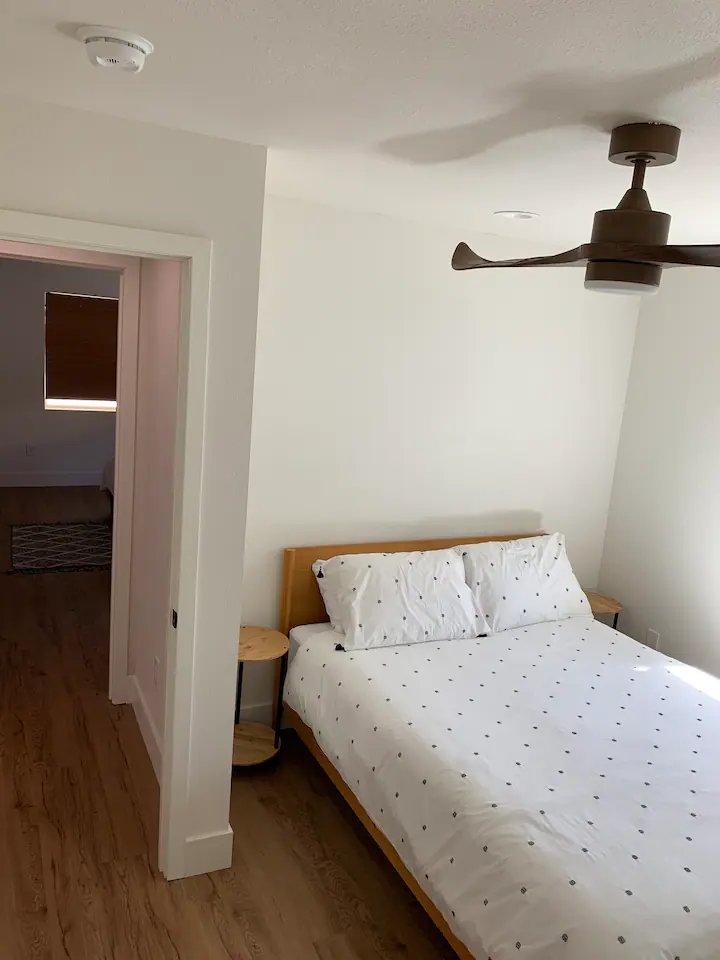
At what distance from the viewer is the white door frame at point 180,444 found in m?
2.09

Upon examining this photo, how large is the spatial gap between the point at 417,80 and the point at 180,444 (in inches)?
47.8

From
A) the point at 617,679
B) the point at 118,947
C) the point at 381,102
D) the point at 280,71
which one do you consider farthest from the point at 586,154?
the point at 118,947

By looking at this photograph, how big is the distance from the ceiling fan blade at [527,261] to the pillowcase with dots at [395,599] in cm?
142

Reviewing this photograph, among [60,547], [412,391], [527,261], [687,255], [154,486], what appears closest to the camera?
[687,255]

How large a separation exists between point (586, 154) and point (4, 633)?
389 centimetres

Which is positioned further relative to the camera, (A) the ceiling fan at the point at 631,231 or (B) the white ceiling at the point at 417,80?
(A) the ceiling fan at the point at 631,231

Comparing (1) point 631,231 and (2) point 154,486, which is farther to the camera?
(2) point 154,486

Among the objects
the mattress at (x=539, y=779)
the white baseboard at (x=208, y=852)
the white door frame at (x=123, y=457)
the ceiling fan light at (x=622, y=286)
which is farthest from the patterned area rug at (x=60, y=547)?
the ceiling fan light at (x=622, y=286)

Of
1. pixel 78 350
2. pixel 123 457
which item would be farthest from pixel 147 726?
pixel 78 350

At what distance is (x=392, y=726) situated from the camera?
2.57m

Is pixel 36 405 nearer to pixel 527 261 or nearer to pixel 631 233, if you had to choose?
pixel 527 261

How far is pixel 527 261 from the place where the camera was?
2139 mm

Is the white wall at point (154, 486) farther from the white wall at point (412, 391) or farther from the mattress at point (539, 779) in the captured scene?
the mattress at point (539, 779)

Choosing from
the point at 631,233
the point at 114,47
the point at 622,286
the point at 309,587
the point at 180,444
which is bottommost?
the point at 309,587
